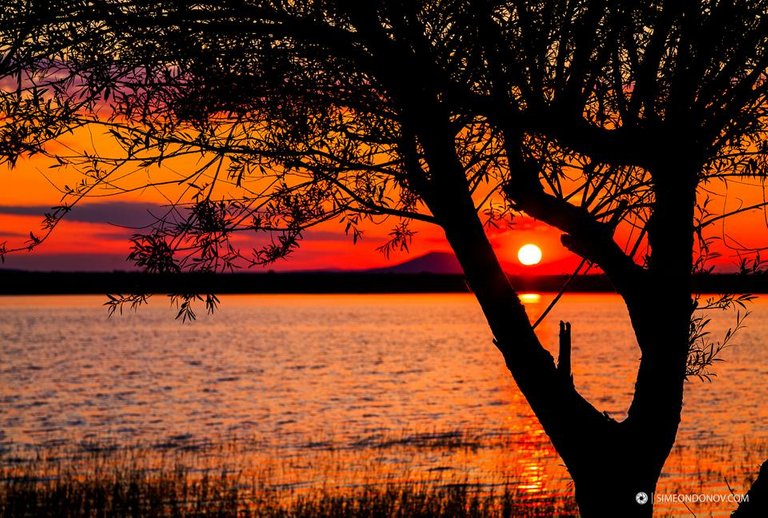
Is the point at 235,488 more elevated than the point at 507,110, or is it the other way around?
the point at 507,110

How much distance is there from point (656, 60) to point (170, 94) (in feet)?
13.7

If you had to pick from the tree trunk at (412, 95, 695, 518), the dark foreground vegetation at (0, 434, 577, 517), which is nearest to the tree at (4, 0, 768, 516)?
the tree trunk at (412, 95, 695, 518)

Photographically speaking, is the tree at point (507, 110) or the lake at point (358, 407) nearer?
the tree at point (507, 110)

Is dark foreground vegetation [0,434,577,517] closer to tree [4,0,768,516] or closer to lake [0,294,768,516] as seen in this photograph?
lake [0,294,768,516]

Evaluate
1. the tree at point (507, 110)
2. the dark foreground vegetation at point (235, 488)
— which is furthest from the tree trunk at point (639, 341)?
the dark foreground vegetation at point (235, 488)

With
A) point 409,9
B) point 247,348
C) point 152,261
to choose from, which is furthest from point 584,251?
point 247,348

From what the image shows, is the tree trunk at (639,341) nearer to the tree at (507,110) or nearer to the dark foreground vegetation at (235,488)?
the tree at (507,110)

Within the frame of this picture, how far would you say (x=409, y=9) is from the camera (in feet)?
25.0

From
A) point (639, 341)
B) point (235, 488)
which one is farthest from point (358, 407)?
point (639, 341)

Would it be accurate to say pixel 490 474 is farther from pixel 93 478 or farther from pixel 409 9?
pixel 409 9

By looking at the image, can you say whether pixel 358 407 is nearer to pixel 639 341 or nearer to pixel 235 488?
pixel 235 488

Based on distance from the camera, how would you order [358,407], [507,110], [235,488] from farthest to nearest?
[358,407], [235,488], [507,110]

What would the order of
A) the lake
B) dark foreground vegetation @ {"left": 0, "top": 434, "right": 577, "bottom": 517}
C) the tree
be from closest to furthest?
the tree → dark foreground vegetation @ {"left": 0, "top": 434, "right": 577, "bottom": 517} → the lake

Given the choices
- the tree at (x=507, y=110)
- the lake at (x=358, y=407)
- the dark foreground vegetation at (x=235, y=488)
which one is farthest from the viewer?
the lake at (x=358, y=407)
